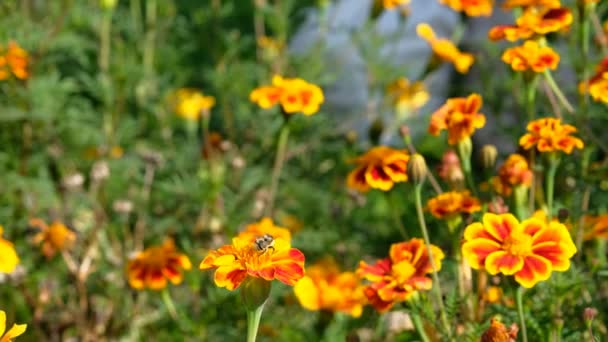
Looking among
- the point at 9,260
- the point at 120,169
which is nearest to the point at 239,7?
the point at 120,169

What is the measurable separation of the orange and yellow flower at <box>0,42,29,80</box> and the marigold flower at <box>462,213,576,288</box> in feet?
3.89

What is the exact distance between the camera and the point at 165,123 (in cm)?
241

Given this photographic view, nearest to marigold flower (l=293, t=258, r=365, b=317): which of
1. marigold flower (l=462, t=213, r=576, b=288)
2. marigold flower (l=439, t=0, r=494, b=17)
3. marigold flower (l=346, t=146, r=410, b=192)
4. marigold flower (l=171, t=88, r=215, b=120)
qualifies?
A: marigold flower (l=346, t=146, r=410, b=192)

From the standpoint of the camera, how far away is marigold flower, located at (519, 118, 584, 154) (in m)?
1.14

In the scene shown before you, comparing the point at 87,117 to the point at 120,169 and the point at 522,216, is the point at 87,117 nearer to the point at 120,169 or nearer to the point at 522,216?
the point at 120,169

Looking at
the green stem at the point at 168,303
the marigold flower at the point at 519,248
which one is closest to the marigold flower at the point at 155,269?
the green stem at the point at 168,303

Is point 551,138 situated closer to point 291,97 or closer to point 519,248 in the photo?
point 519,248

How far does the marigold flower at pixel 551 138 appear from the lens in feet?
3.74

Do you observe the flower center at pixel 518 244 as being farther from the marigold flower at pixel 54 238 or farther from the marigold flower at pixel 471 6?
the marigold flower at pixel 54 238

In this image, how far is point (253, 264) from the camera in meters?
0.88

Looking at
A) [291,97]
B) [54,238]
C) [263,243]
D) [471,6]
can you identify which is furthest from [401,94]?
[263,243]

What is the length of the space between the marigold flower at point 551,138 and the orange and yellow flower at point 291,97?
15.1 inches

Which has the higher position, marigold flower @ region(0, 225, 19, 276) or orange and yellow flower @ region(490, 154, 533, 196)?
orange and yellow flower @ region(490, 154, 533, 196)

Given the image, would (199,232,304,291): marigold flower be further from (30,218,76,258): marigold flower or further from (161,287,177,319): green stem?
(30,218,76,258): marigold flower
